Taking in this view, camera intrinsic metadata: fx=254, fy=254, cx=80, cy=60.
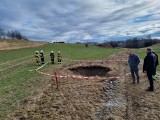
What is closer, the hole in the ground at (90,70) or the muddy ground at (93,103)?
the muddy ground at (93,103)

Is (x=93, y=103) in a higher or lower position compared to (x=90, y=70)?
lower

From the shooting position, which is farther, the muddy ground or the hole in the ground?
the hole in the ground

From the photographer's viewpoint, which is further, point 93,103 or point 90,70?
point 90,70

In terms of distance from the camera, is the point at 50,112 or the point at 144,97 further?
the point at 144,97

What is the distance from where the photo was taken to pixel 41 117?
30.3ft

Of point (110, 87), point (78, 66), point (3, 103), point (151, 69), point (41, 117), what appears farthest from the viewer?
point (78, 66)

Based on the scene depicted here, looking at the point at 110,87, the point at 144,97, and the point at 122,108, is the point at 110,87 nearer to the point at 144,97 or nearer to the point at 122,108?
the point at 144,97

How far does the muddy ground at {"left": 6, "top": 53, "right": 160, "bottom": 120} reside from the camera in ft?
30.6

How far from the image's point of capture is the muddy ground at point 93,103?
931 centimetres

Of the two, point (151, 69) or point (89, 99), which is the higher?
point (151, 69)

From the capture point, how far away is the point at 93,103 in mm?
10859

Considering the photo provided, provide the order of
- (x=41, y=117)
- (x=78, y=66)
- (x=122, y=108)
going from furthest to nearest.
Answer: (x=78, y=66), (x=122, y=108), (x=41, y=117)

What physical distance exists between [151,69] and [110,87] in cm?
273

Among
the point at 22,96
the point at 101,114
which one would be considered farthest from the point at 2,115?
the point at 101,114
